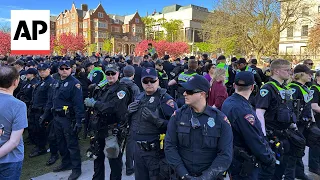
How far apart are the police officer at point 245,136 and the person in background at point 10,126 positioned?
2.33 metres

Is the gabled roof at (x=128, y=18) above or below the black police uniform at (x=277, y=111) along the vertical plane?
above

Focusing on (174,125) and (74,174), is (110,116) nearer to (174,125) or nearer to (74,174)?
(74,174)

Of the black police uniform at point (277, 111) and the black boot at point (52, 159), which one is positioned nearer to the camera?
the black police uniform at point (277, 111)

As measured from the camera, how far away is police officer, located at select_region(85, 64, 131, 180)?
14.0 ft

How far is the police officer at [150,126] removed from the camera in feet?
11.2

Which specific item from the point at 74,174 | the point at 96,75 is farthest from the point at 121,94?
the point at 96,75

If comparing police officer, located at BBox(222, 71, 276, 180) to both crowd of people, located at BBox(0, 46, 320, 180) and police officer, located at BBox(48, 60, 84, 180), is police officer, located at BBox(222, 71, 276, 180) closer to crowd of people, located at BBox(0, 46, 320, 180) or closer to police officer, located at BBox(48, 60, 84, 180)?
crowd of people, located at BBox(0, 46, 320, 180)

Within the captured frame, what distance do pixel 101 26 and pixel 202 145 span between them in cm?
7771

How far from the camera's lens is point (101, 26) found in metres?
76.1

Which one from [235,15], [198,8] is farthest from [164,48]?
[198,8]

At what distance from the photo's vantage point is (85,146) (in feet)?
23.2

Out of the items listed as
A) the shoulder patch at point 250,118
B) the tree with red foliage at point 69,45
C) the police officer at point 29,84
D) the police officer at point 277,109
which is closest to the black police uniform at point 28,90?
the police officer at point 29,84

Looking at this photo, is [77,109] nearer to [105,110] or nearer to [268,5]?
[105,110]

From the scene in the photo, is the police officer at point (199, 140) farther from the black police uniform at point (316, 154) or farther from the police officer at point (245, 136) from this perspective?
the black police uniform at point (316, 154)
